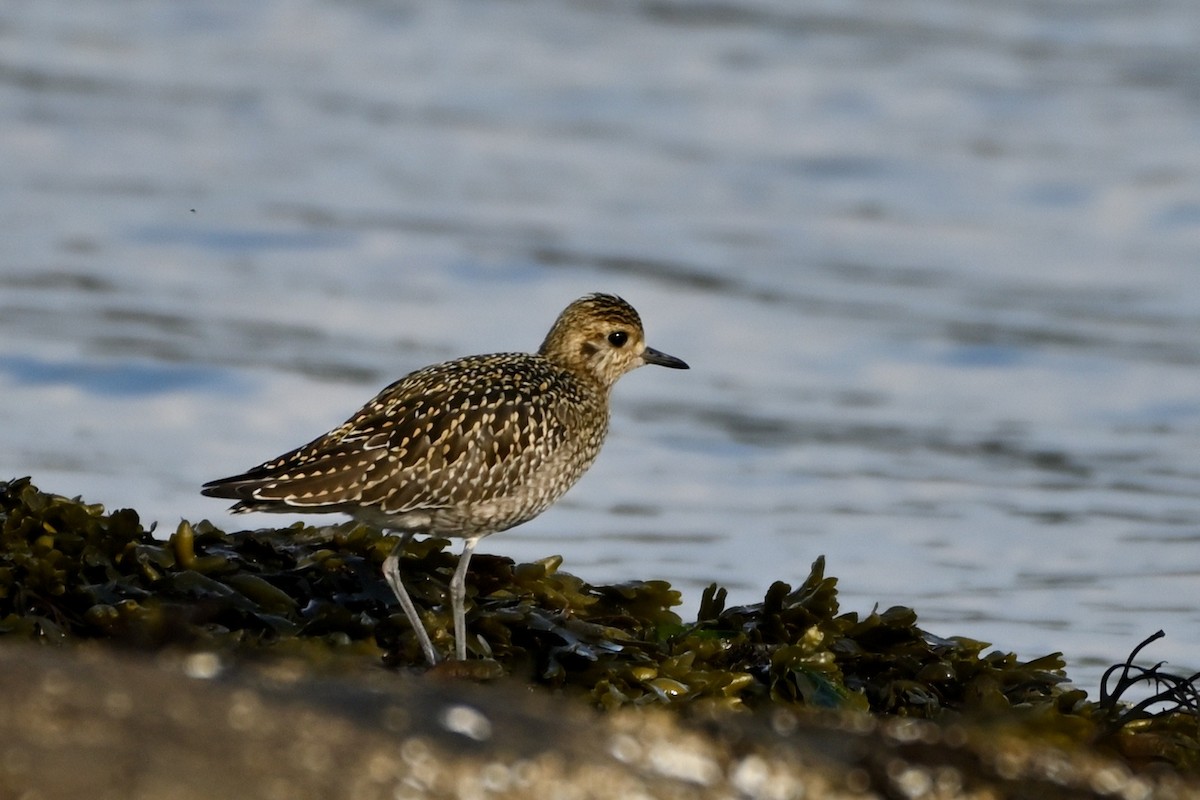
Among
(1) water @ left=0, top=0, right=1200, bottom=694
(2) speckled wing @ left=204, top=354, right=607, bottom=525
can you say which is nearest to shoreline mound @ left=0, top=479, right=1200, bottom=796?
(2) speckled wing @ left=204, top=354, right=607, bottom=525

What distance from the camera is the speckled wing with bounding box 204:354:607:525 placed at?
6.14m

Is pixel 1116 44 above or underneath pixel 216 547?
above

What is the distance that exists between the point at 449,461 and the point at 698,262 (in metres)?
7.58

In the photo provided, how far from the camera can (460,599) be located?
19.9 feet

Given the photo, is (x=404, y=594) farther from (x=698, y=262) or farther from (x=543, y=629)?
(x=698, y=262)

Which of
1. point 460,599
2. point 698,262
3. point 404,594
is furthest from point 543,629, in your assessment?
point 698,262

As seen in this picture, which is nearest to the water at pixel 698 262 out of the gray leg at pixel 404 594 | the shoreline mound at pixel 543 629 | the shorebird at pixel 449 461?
the shorebird at pixel 449 461

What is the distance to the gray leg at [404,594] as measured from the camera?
5.84 meters

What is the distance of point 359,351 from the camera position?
11969mm

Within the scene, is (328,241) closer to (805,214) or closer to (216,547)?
(805,214)

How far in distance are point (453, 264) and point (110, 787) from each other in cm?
1044

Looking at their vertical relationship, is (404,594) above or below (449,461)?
below

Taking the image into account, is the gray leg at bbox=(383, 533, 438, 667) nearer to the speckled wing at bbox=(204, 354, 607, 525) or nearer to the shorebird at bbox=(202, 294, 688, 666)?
the shorebird at bbox=(202, 294, 688, 666)

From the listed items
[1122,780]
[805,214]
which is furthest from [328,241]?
[1122,780]
